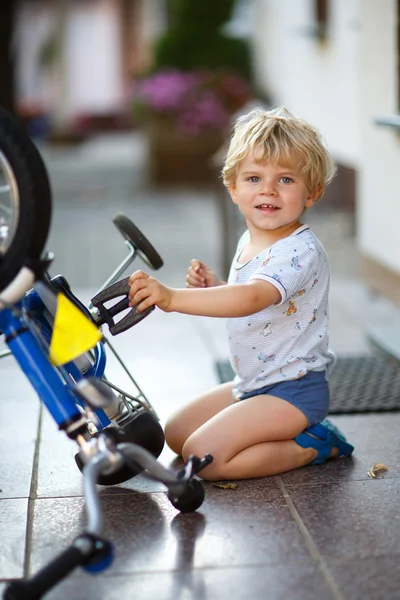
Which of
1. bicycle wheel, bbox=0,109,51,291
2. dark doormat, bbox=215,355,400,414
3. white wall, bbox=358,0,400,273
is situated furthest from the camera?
white wall, bbox=358,0,400,273

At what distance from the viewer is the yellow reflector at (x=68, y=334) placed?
2246 millimetres

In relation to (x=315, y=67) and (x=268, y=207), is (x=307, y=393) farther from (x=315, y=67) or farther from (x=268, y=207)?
(x=315, y=67)

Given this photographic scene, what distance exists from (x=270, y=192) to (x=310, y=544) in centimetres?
98

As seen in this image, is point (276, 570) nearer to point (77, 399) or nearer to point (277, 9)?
point (77, 399)

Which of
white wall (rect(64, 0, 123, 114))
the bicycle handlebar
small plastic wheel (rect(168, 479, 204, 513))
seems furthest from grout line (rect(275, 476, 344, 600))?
white wall (rect(64, 0, 123, 114))

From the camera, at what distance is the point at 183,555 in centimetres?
234

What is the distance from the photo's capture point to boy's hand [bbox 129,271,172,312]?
2494mm

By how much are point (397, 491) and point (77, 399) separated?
0.93 m

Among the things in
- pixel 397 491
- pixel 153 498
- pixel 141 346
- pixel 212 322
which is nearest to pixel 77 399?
pixel 153 498

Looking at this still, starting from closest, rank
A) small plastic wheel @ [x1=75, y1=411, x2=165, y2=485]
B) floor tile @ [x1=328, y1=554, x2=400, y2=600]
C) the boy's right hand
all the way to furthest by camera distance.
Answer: floor tile @ [x1=328, y1=554, x2=400, y2=600] → small plastic wheel @ [x1=75, y1=411, x2=165, y2=485] → the boy's right hand

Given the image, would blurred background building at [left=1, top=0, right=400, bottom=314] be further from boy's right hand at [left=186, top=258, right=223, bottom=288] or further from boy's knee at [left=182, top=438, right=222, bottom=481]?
boy's knee at [left=182, top=438, right=222, bottom=481]

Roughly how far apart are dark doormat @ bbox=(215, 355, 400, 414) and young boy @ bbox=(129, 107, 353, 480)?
655 millimetres

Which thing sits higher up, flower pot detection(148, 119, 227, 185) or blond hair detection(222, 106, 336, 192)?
blond hair detection(222, 106, 336, 192)

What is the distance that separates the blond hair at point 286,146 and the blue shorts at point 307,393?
0.56 metres
